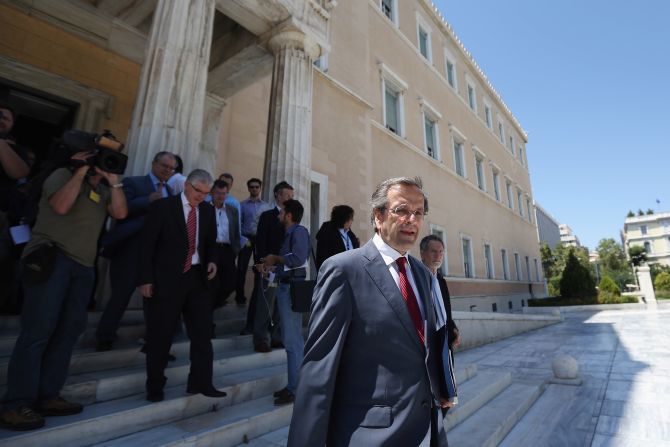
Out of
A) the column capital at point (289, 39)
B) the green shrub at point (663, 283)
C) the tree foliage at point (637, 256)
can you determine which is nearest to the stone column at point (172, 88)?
the column capital at point (289, 39)

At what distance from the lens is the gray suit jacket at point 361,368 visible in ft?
4.02

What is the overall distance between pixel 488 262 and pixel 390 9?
47.7ft

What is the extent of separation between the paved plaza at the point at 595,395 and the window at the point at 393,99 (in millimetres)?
9160

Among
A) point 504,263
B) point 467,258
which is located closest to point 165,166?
point 467,258

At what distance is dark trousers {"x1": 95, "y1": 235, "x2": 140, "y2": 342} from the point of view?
124 inches

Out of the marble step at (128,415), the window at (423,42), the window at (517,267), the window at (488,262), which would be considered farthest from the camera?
Answer: the window at (517,267)

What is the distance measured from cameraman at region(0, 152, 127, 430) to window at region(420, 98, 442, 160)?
15417 millimetres

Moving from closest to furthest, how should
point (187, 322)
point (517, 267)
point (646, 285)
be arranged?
point (187, 322)
point (646, 285)
point (517, 267)

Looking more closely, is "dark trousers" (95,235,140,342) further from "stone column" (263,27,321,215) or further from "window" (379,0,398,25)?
"window" (379,0,398,25)

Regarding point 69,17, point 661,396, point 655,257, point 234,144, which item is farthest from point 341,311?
point 655,257

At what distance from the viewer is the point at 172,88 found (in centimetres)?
423

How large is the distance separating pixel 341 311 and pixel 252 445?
1844 millimetres

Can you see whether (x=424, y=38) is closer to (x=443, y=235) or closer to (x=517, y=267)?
(x=443, y=235)

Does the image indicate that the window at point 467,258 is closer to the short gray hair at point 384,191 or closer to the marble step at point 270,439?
the marble step at point 270,439
